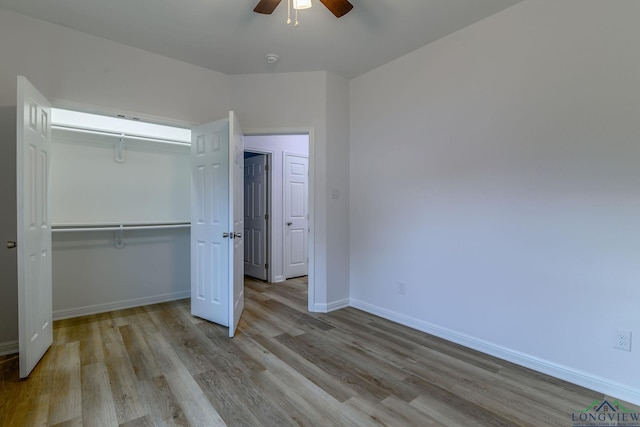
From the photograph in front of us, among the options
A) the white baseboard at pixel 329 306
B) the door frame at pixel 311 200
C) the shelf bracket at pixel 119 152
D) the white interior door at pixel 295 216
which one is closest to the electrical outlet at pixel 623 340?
the white baseboard at pixel 329 306

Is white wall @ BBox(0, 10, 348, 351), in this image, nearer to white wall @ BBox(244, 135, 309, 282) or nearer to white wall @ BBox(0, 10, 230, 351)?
white wall @ BBox(0, 10, 230, 351)

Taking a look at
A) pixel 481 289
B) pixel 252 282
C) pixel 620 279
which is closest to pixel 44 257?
pixel 252 282

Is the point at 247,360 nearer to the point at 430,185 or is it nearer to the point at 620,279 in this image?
the point at 430,185

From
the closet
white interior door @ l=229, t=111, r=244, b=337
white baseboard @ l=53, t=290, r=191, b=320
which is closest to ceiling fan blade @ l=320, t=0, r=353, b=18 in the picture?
white interior door @ l=229, t=111, r=244, b=337

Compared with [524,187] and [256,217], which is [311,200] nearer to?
[256,217]

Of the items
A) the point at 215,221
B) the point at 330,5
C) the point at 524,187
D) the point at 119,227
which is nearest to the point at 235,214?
the point at 215,221

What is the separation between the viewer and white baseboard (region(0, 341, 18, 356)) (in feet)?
7.97

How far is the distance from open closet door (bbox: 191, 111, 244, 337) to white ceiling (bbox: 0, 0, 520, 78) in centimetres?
78

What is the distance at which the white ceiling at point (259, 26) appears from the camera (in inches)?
93.5

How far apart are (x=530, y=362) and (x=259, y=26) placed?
349cm

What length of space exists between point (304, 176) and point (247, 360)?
349 centimetres

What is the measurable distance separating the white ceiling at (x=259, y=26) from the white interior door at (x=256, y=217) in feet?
6.64

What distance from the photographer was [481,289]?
8.41ft

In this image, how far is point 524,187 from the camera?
7.59ft
